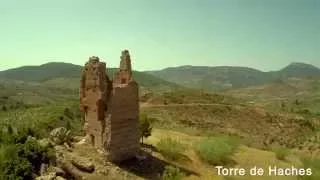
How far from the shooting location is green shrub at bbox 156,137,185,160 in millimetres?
33406

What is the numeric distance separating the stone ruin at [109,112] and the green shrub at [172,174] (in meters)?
2.49

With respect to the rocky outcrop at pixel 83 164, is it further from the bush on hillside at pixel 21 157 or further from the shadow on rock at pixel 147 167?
the shadow on rock at pixel 147 167

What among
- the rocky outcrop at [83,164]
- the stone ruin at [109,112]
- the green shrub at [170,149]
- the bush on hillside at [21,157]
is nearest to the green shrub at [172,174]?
the stone ruin at [109,112]

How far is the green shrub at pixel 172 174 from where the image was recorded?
26.7 m

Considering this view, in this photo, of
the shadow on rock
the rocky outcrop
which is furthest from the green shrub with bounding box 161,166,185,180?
the rocky outcrop

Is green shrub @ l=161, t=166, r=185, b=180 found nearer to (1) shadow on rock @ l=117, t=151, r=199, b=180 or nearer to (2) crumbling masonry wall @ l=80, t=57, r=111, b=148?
(1) shadow on rock @ l=117, t=151, r=199, b=180

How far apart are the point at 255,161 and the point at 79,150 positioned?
50.3 ft

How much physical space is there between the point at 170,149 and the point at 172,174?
21.5 feet

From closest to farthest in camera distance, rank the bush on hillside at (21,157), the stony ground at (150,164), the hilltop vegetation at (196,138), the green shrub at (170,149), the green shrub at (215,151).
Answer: the bush on hillside at (21,157) < the stony ground at (150,164) < the hilltop vegetation at (196,138) < the green shrub at (170,149) < the green shrub at (215,151)

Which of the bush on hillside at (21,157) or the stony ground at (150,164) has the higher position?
the bush on hillside at (21,157)

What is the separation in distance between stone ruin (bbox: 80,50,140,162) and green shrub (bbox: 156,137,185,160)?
412 cm

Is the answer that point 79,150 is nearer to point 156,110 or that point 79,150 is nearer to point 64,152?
point 64,152

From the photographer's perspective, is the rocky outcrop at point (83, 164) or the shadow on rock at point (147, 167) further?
the shadow on rock at point (147, 167)

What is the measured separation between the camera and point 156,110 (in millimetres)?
70250
